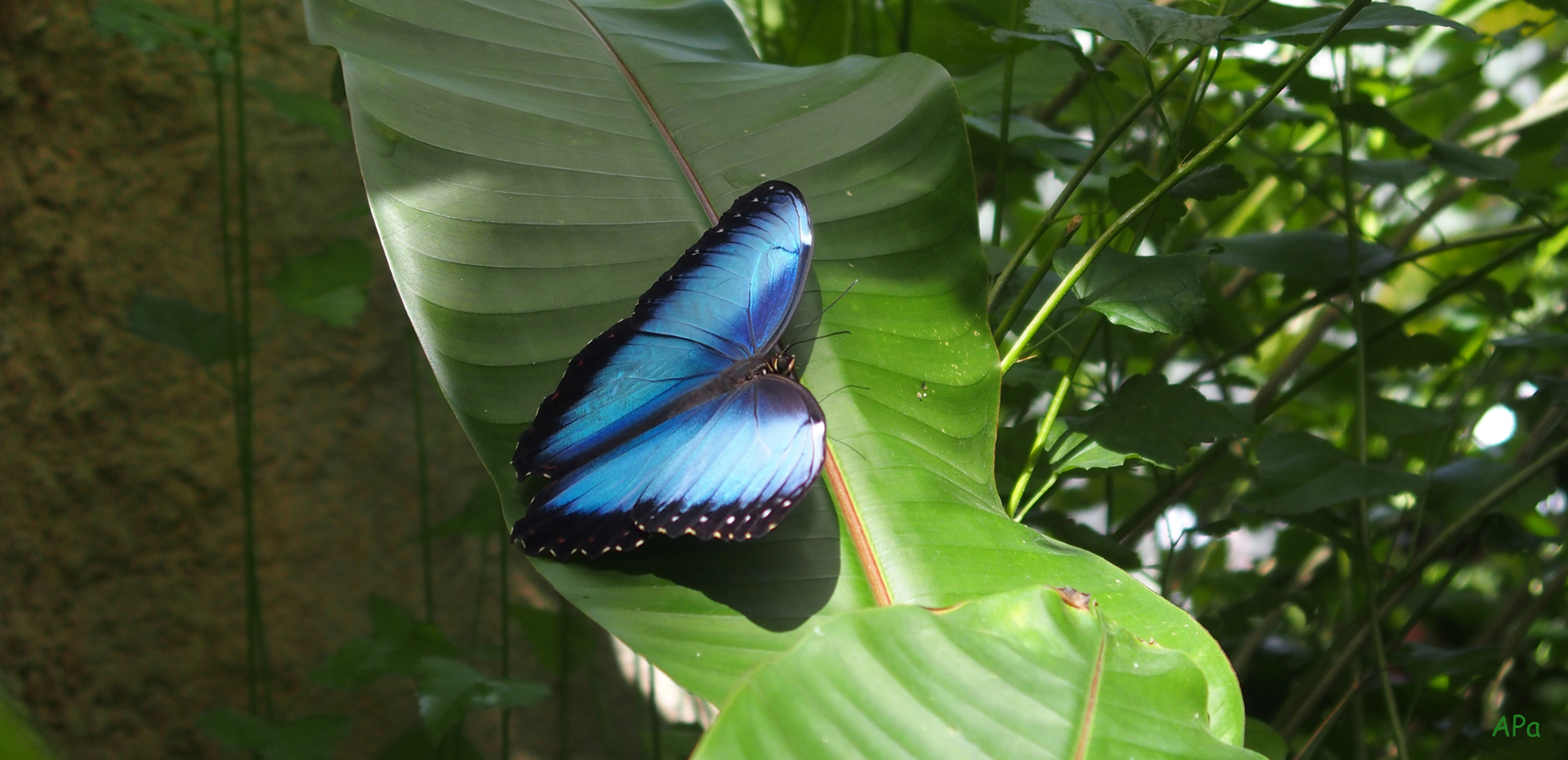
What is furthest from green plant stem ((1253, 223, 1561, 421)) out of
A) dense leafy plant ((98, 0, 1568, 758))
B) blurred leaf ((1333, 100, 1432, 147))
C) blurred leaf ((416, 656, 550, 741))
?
blurred leaf ((416, 656, 550, 741))

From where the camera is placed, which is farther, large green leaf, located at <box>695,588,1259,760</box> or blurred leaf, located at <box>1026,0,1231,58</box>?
blurred leaf, located at <box>1026,0,1231,58</box>

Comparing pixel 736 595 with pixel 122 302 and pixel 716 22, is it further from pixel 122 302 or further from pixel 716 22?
pixel 122 302

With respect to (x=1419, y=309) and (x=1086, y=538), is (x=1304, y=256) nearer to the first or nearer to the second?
(x=1419, y=309)

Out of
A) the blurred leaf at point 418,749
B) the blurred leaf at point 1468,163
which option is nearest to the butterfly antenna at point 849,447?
the blurred leaf at point 1468,163

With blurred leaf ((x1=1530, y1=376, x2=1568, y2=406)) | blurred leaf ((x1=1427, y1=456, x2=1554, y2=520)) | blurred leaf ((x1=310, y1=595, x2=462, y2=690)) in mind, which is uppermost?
blurred leaf ((x1=1530, y1=376, x2=1568, y2=406))

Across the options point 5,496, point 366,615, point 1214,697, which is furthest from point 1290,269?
point 5,496

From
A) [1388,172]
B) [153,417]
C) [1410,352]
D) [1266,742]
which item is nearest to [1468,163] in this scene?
[1388,172]

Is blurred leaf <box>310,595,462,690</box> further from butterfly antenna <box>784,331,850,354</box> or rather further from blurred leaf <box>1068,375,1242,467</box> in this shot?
blurred leaf <box>1068,375,1242,467</box>
